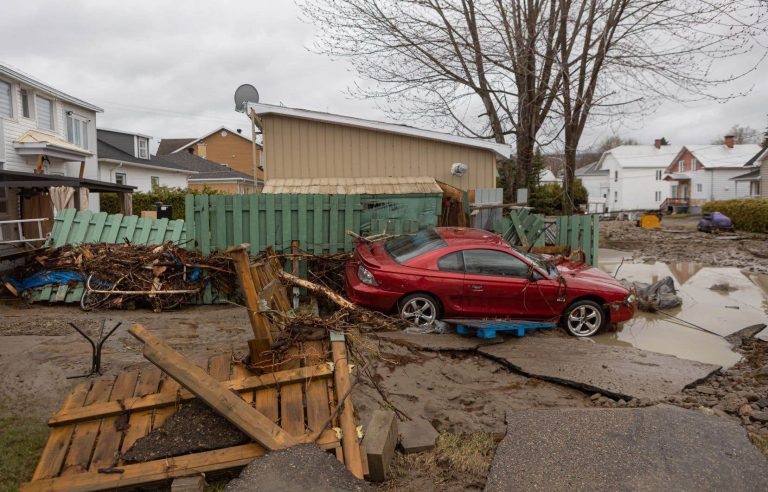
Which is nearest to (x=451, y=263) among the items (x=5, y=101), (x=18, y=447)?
(x=18, y=447)

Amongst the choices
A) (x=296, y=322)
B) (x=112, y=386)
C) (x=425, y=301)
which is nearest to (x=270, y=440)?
(x=296, y=322)

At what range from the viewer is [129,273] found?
28.0ft

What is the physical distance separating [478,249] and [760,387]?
3.68 meters

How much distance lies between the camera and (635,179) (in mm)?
56188

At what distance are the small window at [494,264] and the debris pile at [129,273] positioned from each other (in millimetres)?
3979

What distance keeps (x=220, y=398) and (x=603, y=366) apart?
446 cm

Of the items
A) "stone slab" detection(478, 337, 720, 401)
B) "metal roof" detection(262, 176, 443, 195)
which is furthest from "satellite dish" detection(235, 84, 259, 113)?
"stone slab" detection(478, 337, 720, 401)

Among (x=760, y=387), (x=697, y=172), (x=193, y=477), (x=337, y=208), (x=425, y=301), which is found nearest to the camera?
(x=193, y=477)

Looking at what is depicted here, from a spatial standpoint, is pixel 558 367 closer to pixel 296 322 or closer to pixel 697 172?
pixel 296 322

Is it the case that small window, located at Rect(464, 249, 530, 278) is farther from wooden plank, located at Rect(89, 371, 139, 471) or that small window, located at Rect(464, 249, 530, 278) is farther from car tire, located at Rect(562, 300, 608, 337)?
wooden plank, located at Rect(89, 371, 139, 471)

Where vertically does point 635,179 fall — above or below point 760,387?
above

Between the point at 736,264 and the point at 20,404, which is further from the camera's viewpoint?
the point at 736,264

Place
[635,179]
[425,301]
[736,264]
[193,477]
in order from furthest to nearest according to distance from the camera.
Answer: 1. [635,179]
2. [736,264]
3. [425,301]
4. [193,477]

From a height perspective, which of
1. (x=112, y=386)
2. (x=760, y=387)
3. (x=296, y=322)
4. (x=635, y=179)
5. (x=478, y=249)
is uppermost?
(x=635, y=179)
